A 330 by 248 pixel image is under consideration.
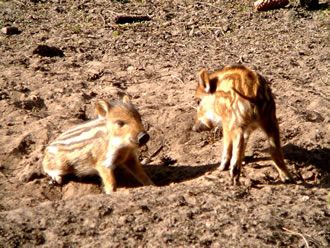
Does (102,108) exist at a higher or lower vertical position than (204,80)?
lower

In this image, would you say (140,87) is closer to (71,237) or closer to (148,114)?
(148,114)

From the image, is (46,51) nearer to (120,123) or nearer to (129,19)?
(129,19)

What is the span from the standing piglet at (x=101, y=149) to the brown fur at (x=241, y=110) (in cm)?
96

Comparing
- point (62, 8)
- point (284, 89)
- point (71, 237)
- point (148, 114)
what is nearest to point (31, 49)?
point (62, 8)

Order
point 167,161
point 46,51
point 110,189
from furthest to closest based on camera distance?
point 46,51, point 167,161, point 110,189

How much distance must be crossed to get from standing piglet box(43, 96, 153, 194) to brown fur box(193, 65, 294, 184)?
959mm

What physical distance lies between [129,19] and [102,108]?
4.55m

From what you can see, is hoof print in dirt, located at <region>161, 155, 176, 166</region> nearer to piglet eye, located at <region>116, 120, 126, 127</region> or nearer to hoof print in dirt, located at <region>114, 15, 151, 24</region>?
piglet eye, located at <region>116, 120, 126, 127</region>

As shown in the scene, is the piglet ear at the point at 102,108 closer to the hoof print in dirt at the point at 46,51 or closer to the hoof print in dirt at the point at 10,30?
the hoof print in dirt at the point at 46,51

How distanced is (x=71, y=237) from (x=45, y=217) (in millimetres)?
439

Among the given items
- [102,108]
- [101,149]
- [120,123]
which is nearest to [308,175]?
[120,123]

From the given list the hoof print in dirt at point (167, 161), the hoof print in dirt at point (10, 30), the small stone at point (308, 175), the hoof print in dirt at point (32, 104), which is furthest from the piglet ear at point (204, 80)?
the hoof print in dirt at point (10, 30)

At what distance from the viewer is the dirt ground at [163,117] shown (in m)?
3.79

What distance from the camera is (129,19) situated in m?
9.59
